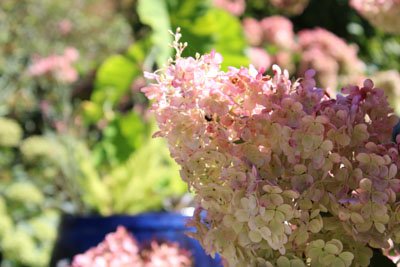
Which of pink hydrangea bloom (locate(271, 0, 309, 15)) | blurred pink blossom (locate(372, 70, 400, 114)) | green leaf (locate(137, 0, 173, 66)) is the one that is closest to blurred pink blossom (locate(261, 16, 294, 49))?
pink hydrangea bloom (locate(271, 0, 309, 15))

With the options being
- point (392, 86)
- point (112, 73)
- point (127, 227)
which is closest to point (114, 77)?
point (112, 73)

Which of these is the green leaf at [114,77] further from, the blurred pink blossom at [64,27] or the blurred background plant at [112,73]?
the blurred pink blossom at [64,27]

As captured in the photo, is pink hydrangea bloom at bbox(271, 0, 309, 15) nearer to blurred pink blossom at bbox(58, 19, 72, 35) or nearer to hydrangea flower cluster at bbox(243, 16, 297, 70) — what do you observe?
hydrangea flower cluster at bbox(243, 16, 297, 70)

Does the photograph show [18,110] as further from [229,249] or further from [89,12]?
[229,249]

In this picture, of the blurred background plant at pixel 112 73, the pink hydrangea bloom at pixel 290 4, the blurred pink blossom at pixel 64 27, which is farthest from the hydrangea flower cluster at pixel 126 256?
the blurred pink blossom at pixel 64 27

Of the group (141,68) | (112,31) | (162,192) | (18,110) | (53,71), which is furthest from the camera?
(112,31)

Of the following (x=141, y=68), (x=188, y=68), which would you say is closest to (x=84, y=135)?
(x=141, y=68)
